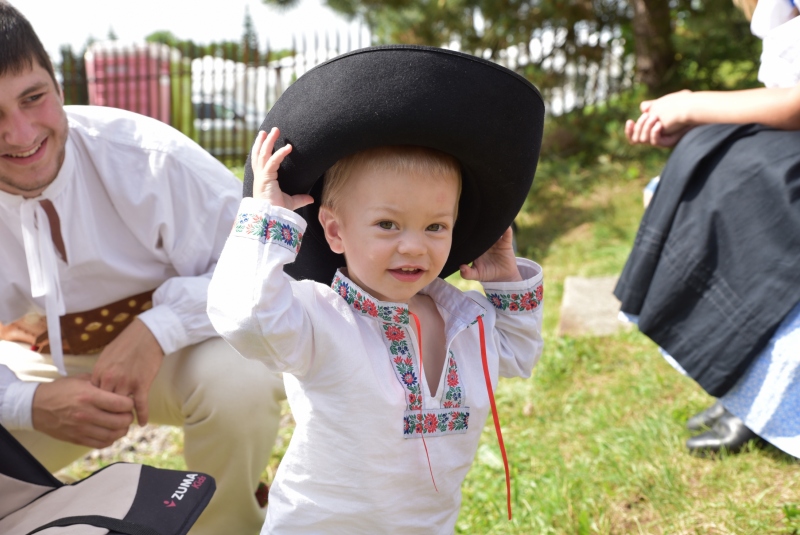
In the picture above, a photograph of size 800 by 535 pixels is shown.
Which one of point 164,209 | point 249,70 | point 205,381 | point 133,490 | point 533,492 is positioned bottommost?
point 249,70

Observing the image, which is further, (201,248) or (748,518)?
(201,248)

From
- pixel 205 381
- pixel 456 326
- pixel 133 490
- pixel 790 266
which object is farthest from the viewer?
pixel 205 381

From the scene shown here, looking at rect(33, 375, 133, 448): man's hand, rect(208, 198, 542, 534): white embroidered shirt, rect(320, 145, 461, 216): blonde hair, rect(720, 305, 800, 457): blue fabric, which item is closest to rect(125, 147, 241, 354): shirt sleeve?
rect(33, 375, 133, 448): man's hand

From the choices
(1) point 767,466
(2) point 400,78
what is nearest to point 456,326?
(2) point 400,78

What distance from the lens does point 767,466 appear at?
2.55 m

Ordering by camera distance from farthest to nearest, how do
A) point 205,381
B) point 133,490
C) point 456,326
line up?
point 205,381 → point 456,326 → point 133,490

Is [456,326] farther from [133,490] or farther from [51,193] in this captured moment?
[51,193]

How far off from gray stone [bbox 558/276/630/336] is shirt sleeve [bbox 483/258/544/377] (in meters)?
2.23

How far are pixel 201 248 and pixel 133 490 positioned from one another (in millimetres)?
1065

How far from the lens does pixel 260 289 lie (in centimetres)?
153

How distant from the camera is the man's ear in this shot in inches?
68.5

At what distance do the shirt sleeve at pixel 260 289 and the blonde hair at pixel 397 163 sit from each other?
0.54ft

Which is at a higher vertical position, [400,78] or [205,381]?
[400,78]

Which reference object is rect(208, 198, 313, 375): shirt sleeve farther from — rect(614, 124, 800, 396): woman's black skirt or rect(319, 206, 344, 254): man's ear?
rect(614, 124, 800, 396): woman's black skirt
